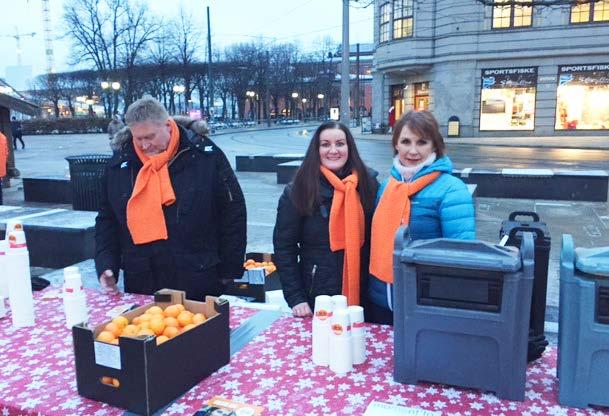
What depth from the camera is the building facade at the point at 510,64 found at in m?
26.1

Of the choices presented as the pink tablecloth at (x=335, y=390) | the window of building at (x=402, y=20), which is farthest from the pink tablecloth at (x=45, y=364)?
the window of building at (x=402, y=20)

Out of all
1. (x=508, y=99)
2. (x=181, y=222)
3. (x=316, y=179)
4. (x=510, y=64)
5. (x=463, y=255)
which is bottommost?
(x=181, y=222)

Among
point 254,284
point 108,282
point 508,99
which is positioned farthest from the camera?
point 508,99

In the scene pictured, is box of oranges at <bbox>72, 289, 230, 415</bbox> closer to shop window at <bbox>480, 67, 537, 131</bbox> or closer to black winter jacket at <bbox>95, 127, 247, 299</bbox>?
black winter jacket at <bbox>95, 127, 247, 299</bbox>

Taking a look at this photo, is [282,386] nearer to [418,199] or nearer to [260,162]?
[418,199]

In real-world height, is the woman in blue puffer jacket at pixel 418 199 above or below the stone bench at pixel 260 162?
above

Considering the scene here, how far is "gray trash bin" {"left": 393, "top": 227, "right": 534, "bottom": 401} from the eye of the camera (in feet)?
5.72

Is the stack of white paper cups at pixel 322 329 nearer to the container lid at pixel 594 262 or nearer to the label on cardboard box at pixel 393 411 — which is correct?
the label on cardboard box at pixel 393 411

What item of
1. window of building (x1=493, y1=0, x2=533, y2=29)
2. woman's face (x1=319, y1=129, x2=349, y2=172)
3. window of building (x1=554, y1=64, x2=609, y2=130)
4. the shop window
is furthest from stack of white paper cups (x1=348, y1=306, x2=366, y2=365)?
window of building (x1=554, y1=64, x2=609, y2=130)

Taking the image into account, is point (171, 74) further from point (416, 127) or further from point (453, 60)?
point (416, 127)

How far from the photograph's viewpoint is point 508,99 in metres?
28.0

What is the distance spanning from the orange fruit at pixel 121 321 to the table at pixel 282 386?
0.27m

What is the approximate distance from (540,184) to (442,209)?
882 centimetres

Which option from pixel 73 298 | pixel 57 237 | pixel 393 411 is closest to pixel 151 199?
pixel 73 298
